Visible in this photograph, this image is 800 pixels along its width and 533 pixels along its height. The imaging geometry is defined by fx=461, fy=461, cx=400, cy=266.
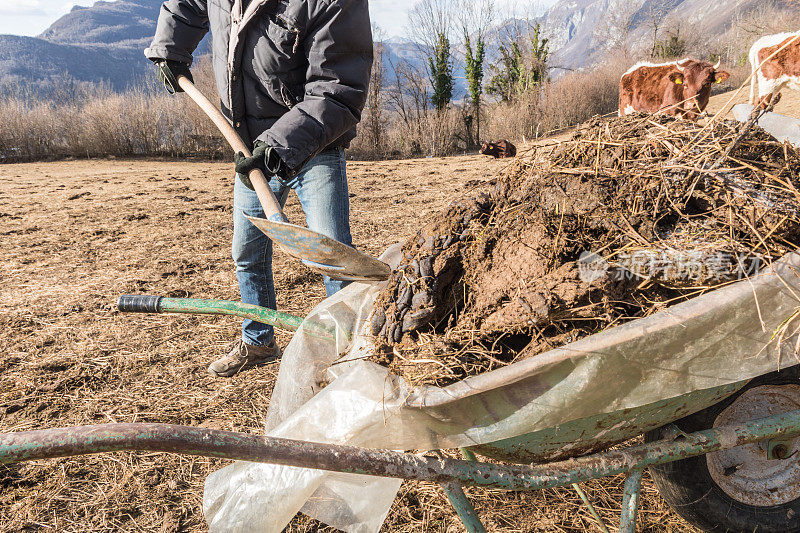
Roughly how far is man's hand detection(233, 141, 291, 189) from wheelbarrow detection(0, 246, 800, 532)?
508mm

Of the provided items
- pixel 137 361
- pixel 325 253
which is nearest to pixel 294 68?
pixel 325 253

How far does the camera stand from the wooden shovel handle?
1522mm

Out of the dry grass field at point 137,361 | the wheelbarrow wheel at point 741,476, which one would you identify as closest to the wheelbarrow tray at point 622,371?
the wheelbarrow wheel at point 741,476

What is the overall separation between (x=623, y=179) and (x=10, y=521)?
97.1 inches

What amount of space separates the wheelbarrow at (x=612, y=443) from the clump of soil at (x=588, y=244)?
9cm

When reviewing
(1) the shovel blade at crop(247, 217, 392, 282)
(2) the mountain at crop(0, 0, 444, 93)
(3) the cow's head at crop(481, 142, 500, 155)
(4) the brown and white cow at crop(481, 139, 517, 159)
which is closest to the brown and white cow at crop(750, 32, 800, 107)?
(1) the shovel blade at crop(247, 217, 392, 282)

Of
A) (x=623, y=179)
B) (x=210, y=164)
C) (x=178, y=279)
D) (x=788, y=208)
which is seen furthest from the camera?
(x=210, y=164)

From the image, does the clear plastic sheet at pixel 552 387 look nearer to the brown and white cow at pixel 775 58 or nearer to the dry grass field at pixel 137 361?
the dry grass field at pixel 137 361

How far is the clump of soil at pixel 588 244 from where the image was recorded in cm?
107

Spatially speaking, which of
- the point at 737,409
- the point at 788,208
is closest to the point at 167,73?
the point at 788,208

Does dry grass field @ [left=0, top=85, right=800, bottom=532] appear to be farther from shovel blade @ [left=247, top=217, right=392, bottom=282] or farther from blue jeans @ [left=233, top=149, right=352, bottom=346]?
blue jeans @ [left=233, top=149, right=352, bottom=346]

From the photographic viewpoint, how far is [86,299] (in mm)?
3703

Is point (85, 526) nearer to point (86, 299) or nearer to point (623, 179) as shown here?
point (623, 179)

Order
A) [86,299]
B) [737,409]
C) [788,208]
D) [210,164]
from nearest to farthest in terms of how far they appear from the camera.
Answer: [788,208], [737,409], [86,299], [210,164]
